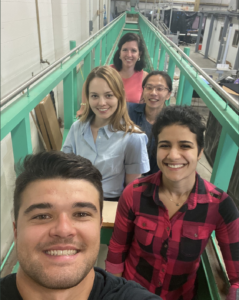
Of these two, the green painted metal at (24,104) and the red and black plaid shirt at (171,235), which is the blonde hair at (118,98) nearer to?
the green painted metal at (24,104)

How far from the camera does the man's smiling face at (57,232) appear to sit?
0.73 meters

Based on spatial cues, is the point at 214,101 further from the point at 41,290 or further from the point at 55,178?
the point at 41,290

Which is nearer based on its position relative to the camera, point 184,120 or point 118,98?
point 184,120

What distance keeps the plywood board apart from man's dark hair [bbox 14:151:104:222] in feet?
5.21

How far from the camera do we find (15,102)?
3.35 feet

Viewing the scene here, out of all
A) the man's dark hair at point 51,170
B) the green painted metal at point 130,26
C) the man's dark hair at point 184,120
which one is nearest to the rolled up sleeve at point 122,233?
the man's dark hair at point 51,170

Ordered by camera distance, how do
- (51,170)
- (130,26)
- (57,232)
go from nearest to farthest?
(57,232) < (51,170) < (130,26)

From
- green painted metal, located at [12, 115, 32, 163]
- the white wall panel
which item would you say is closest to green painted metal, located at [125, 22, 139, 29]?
the white wall panel

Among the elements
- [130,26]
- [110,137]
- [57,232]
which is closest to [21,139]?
[57,232]

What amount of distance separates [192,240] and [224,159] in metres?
0.42

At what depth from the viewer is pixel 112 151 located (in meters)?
1.62

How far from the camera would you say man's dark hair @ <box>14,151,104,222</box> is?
892 mm

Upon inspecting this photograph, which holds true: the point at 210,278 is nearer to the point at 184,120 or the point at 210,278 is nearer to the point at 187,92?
the point at 184,120

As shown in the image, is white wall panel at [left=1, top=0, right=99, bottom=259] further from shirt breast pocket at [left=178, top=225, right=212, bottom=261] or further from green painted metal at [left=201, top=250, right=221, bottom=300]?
green painted metal at [left=201, top=250, right=221, bottom=300]
